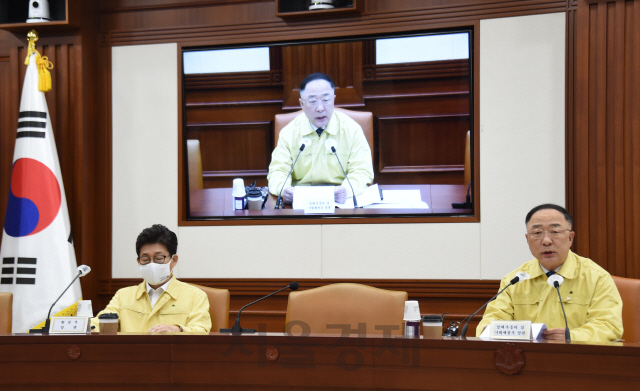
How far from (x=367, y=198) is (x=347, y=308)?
4.00ft

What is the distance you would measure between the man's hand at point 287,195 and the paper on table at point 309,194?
0.02 metres

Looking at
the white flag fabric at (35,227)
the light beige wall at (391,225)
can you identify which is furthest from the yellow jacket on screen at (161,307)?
the light beige wall at (391,225)

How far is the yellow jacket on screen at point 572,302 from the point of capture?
2309 mm

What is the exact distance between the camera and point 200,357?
2.02 meters

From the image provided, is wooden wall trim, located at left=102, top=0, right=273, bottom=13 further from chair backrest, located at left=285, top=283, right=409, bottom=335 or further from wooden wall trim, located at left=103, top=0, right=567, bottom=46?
chair backrest, located at left=285, top=283, right=409, bottom=335

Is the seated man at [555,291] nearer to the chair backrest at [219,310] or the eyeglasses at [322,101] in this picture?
the chair backrest at [219,310]

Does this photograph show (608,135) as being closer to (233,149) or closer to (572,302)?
(572,302)

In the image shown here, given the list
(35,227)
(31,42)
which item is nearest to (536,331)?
(35,227)

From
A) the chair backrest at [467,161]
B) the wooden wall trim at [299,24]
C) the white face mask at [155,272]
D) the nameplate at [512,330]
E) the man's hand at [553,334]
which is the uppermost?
the wooden wall trim at [299,24]

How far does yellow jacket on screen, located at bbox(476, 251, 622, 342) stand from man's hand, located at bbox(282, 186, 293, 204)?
63.5 inches

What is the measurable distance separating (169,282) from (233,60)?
1722 mm

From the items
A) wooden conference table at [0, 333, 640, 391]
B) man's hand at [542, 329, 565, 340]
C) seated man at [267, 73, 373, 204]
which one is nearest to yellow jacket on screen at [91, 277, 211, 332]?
wooden conference table at [0, 333, 640, 391]

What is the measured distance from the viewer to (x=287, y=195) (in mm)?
3852

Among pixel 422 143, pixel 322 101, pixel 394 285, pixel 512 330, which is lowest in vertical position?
pixel 394 285
